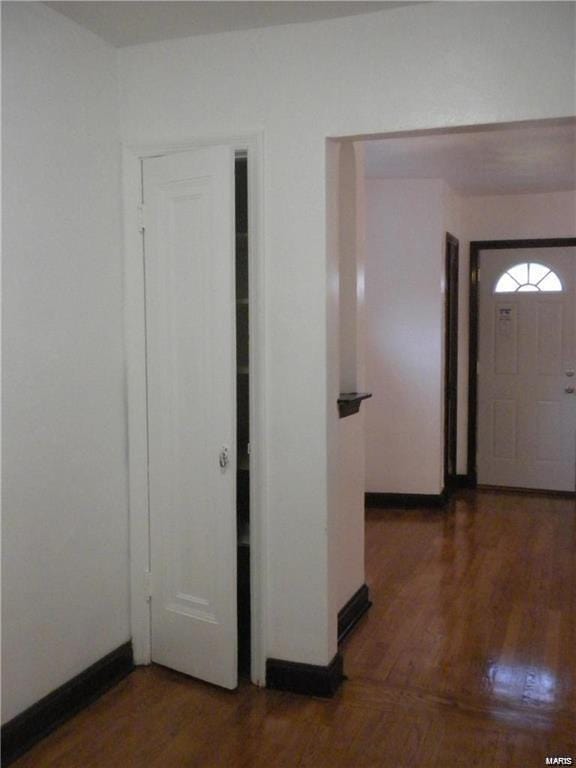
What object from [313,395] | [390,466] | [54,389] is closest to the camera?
[54,389]

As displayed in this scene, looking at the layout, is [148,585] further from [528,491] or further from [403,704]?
[528,491]

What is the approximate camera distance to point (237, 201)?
3.52m

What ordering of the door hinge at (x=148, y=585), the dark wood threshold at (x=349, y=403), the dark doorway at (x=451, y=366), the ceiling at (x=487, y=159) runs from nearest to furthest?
the door hinge at (x=148, y=585)
the dark wood threshold at (x=349, y=403)
the ceiling at (x=487, y=159)
the dark doorway at (x=451, y=366)

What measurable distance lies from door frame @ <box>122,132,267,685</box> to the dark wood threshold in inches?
19.0

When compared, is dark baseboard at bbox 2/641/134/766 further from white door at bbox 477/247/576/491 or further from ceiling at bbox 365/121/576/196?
white door at bbox 477/247/576/491

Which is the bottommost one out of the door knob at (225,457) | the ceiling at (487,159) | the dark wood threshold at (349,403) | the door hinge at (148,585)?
the door hinge at (148,585)

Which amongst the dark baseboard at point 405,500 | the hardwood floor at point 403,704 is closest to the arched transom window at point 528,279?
the dark baseboard at point 405,500

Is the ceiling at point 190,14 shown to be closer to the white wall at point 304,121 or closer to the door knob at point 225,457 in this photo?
the white wall at point 304,121

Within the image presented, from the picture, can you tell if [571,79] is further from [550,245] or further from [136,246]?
[550,245]

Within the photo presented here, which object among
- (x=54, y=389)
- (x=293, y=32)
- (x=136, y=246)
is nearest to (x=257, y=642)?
(x=54, y=389)

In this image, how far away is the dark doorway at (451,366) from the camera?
682cm

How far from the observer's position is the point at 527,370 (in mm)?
6992

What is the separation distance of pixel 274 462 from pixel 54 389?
90 centimetres

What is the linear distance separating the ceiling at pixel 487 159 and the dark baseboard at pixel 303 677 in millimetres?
2749
